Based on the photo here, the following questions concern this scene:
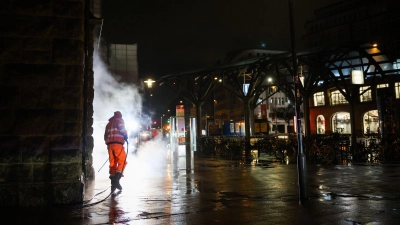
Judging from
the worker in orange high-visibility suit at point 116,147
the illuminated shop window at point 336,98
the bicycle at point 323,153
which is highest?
the illuminated shop window at point 336,98

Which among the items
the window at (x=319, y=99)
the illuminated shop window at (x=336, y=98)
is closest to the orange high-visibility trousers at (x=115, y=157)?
the illuminated shop window at (x=336, y=98)

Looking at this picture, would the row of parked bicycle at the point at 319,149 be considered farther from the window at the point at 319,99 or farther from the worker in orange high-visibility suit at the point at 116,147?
the window at the point at 319,99

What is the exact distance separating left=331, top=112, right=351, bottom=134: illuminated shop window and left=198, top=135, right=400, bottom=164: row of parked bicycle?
29.5 m

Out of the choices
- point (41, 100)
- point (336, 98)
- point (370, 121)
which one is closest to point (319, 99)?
point (336, 98)

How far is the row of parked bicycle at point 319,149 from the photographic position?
68.0 ft

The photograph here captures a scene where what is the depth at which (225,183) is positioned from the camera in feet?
40.0

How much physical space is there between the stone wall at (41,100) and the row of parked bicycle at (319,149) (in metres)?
14.6

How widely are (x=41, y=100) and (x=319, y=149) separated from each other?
1572 cm

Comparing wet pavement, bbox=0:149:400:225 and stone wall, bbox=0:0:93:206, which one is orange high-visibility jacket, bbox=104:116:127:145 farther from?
stone wall, bbox=0:0:93:206

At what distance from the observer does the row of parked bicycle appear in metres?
20.7

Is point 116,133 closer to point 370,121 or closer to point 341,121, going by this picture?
point 370,121

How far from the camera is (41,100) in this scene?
850 cm

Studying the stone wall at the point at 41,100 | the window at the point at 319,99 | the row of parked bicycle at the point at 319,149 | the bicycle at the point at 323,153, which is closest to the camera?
the stone wall at the point at 41,100

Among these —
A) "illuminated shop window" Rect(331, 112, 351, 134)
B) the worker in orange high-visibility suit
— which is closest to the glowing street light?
the worker in orange high-visibility suit
